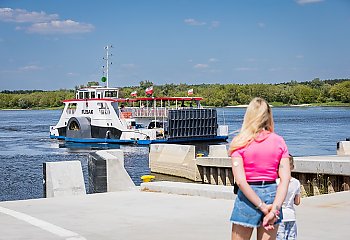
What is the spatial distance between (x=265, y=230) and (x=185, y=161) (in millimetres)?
22783

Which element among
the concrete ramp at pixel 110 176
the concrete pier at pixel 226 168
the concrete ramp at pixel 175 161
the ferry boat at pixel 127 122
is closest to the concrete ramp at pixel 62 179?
the concrete ramp at pixel 110 176

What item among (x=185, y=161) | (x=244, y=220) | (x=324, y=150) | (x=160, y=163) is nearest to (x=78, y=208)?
(x=244, y=220)

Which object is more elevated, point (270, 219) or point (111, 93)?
point (111, 93)

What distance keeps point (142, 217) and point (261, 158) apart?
4802mm

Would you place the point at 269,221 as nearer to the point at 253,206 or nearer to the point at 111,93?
the point at 253,206

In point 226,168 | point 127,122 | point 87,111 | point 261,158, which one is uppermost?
point 261,158

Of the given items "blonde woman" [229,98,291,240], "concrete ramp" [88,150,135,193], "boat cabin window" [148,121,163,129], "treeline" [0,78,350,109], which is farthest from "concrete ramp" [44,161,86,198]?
"treeline" [0,78,350,109]

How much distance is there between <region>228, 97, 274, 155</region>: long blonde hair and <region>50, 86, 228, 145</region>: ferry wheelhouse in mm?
→ 46473

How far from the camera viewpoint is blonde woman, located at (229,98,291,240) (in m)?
5.04

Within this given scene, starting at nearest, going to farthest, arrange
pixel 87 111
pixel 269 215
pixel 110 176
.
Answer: pixel 269 215 < pixel 110 176 < pixel 87 111

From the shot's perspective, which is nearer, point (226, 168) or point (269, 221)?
point (269, 221)

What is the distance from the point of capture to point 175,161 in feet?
96.4

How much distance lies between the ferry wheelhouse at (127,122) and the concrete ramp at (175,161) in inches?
772

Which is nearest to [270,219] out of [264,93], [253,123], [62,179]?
[253,123]
